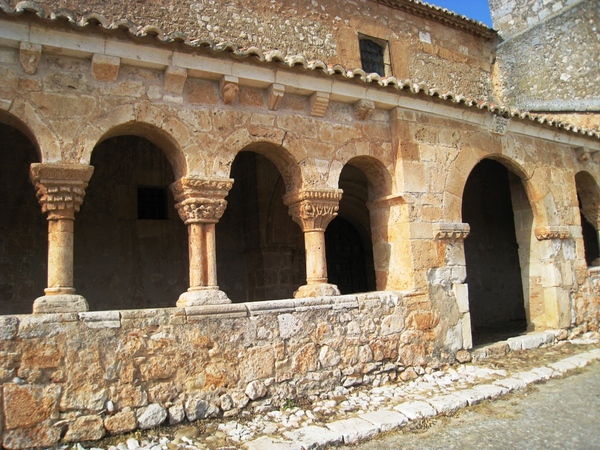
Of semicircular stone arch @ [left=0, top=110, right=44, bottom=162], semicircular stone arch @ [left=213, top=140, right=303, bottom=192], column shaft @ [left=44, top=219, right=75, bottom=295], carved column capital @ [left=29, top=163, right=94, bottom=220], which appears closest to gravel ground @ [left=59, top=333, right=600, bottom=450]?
column shaft @ [left=44, top=219, right=75, bottom=295]

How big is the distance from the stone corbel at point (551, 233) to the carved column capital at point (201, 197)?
16.2ft

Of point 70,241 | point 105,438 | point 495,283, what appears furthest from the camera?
point 495,283

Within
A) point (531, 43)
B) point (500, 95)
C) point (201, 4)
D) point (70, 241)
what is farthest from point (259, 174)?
point (531, 43)

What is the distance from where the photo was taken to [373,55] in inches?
373

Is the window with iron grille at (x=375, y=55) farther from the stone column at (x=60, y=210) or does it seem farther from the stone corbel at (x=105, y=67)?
the stone column at (x=60, y=210)

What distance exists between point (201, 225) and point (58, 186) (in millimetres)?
1231

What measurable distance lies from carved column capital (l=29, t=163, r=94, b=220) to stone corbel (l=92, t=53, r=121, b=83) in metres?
0.82

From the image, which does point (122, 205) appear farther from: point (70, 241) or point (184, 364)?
point (184, 364)

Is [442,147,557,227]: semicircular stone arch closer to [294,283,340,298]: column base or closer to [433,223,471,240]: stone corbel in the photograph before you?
[433,223,471,240]: stone corbel

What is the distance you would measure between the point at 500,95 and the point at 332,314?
8340 mm

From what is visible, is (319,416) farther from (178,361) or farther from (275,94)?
(275,94)

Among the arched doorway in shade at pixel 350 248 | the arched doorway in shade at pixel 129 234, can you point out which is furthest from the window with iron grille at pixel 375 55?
the arched doorway in shade at pixel 129 234

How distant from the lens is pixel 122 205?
688cm

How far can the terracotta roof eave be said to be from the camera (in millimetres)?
9680
